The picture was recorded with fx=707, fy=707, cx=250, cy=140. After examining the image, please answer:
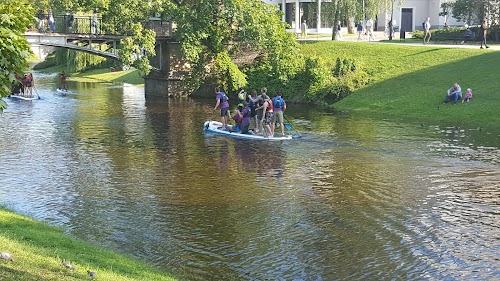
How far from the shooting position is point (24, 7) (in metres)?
11.3

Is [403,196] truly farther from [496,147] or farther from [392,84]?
[392,84]

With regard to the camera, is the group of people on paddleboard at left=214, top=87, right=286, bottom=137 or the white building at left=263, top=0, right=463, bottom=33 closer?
the group of people on paddleboard at left=214, top=87, right=286, bottom=137

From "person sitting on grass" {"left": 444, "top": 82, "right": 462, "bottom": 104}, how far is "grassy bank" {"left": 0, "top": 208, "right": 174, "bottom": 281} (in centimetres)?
2798

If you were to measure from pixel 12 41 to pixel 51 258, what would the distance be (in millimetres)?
3944

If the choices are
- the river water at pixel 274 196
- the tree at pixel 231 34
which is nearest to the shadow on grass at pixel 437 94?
the river water at pixel 274 196

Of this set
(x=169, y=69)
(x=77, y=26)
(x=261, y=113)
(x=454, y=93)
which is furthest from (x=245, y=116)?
(x=77, y=26)

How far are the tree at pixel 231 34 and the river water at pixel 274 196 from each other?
47.7ft

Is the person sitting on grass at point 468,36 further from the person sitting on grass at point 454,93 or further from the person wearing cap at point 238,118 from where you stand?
the person wearing cap at point 238,118

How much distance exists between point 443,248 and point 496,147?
14270mm

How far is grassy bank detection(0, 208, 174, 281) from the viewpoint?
11016mm

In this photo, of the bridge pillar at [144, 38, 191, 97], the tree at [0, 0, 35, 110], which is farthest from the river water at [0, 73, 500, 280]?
the bridge pillar at [144, 38, 191, 97]

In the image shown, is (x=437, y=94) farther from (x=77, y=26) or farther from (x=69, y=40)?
(x=77, y=26)

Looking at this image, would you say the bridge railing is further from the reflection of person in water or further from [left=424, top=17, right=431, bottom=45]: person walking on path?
the reflection of person in water

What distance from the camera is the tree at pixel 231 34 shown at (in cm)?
4819
